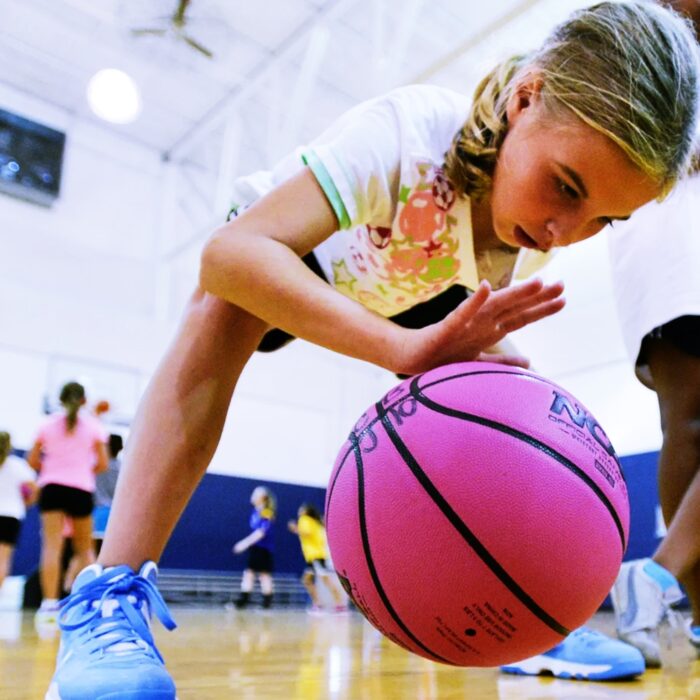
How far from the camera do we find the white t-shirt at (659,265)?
4.96ft

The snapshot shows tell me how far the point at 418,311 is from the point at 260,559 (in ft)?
18.6

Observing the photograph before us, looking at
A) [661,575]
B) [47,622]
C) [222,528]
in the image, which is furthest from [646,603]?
[222,528]

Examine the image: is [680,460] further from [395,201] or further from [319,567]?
[319,567]

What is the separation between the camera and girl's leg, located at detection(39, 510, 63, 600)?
3293 millimetres

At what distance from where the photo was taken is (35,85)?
7.65 m

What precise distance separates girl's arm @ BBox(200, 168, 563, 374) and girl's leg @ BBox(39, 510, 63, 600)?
2739 millimetres

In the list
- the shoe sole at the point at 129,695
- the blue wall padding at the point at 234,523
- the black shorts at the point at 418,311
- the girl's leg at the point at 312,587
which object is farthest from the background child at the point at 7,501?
the girl's leg at the point at 312,587

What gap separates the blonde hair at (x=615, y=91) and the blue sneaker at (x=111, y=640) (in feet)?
2.38

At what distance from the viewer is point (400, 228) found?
1.13 metres

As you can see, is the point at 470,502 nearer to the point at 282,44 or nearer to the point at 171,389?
the point at 171,389

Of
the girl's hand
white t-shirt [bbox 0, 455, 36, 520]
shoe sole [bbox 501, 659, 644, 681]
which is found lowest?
shoe sole [bbox 501, 659, 644, 681]

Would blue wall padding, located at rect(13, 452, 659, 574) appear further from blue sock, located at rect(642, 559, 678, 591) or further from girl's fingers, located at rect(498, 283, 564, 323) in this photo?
girl's fingers, located at rect(498, 283, 564, 323)

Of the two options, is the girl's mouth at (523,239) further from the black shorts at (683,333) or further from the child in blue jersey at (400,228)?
the black shorts at (683,333)


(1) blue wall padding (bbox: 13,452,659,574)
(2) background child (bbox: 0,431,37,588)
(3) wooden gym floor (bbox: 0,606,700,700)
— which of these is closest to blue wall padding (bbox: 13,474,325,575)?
(1) blue wall padding (bbox: 13,452,659,574)
